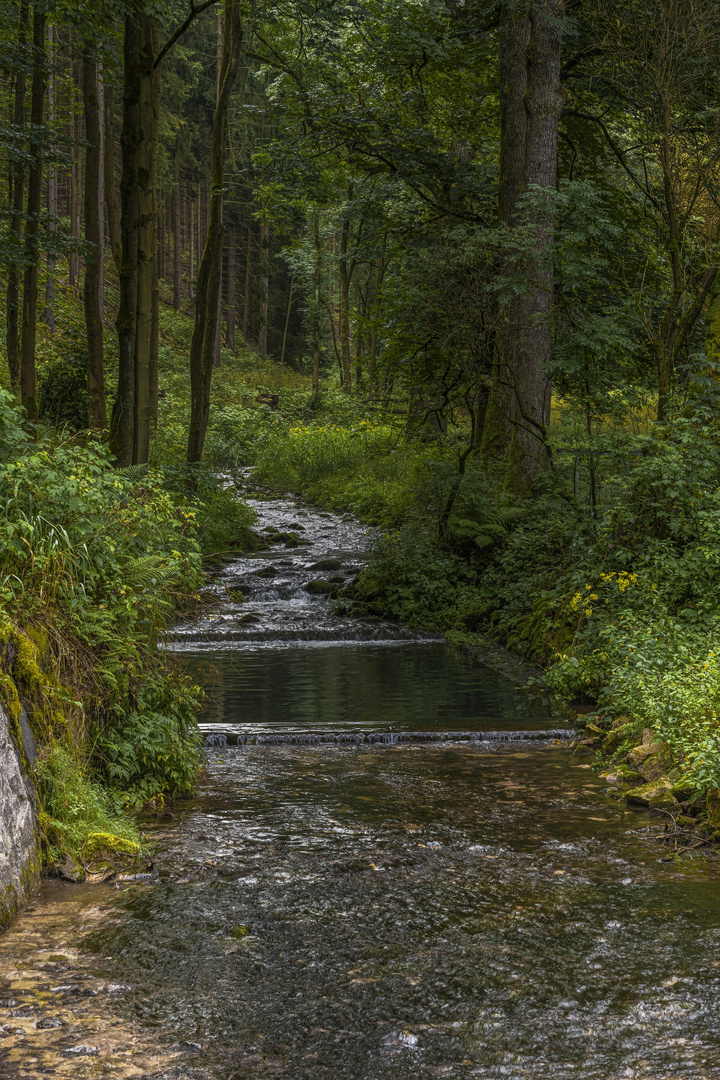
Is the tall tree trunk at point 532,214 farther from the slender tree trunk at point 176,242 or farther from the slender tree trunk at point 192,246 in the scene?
the slender tree trunk at point 192,246

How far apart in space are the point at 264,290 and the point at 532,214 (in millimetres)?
31287

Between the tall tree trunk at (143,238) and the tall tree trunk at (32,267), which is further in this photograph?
the tall tree trunk at (32,267)

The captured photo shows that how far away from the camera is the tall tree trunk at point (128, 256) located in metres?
10.7

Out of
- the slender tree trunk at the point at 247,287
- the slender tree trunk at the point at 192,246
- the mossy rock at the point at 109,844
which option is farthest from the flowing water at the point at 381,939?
the slender tree trunk at the point at 192,246

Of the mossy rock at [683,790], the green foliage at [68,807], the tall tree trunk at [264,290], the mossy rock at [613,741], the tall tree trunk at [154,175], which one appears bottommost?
the mossy rock at [613,741]

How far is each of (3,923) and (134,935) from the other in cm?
56

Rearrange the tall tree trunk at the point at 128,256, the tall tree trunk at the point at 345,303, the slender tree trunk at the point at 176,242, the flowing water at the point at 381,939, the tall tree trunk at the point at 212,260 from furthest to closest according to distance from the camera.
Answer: the slender tree trunk at the point at 176,242, the tall tree trunk at the point at 345,303, the tall tree trunk at the point at 212,260, the tall tree trunk at the point at 128,256, the flowing water at the point at 381,939

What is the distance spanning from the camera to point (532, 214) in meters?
12.6

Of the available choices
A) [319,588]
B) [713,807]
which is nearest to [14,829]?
[713,807]

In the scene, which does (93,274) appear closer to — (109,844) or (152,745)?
(152,745)

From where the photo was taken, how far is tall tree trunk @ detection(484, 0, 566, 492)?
1309 cm

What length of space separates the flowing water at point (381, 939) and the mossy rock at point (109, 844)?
0.23 meters

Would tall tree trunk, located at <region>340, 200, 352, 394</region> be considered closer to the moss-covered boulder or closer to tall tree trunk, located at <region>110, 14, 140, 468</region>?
tall tree trunk, located at <region>110, 14, 140, 468</region>

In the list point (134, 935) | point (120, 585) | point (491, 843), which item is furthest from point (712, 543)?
point (134, 935)
